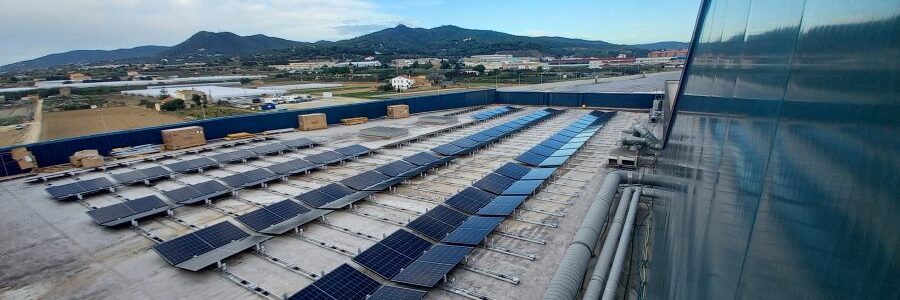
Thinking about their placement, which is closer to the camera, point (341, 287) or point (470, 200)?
point (341, 287)

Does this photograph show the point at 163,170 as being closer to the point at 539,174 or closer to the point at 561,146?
the point at 539,174

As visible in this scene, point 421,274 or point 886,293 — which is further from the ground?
point 886,293

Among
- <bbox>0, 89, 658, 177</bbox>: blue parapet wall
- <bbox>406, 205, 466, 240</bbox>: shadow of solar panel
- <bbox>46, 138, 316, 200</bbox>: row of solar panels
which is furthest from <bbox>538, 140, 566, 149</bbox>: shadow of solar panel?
<bbox>0, 89, 658, 177</bbox>: blue parapet wall

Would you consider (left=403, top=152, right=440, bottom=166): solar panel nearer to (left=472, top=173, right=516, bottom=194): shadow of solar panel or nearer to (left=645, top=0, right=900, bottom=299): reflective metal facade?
(left=472, top=173, right=516, bottom=194): shadow of solar panel

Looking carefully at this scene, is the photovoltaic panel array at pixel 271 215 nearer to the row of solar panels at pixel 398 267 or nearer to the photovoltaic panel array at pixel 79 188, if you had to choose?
the row of solar panels at pixel 398 267

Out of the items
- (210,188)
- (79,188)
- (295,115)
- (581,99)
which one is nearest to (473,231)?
(210,188)

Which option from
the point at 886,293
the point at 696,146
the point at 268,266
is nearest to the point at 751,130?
the point at 886,293

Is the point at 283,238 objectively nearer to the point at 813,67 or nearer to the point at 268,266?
the point at 268,266

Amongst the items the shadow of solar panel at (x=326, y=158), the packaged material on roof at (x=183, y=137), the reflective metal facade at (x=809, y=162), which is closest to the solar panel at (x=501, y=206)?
the shadow of solar panel at (x=326, y=158)
